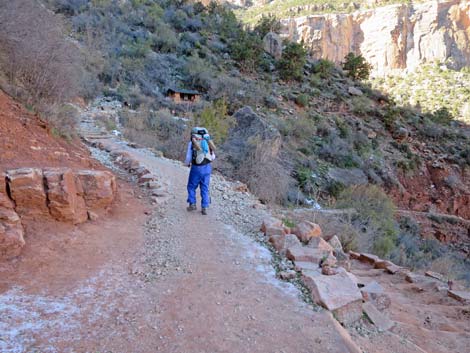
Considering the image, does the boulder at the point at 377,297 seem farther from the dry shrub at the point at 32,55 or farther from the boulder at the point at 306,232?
the dry shrub at the point at 32,55

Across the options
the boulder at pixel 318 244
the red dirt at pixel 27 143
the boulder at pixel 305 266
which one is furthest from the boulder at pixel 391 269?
the red dirt at pixel 27 143

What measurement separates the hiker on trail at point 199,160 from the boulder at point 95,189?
Answer: 1.20 metres

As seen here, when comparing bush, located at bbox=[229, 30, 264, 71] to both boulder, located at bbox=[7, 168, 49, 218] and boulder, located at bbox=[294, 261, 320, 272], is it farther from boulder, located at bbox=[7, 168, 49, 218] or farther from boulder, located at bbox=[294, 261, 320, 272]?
boulder, located at bbox=[294, 261, 320, 272]

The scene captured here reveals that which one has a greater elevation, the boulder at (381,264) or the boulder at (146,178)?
the boulder at (146,178)

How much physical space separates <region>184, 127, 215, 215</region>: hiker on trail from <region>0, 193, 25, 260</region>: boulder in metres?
2.42

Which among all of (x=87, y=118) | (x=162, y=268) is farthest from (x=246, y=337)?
(x=87, y=118)

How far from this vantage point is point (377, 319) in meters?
3.54

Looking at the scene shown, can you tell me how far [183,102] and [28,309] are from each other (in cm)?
1807

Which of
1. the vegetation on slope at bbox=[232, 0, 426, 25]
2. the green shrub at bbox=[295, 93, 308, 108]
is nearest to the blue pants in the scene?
the green shrub at bbox=[295, 93, 308, 108]

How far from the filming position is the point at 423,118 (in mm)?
27719

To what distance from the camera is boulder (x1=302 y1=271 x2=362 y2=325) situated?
341 cm

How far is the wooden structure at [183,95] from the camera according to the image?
20.6m

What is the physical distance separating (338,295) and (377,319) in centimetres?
44

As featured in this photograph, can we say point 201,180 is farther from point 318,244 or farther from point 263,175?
point 263,175
